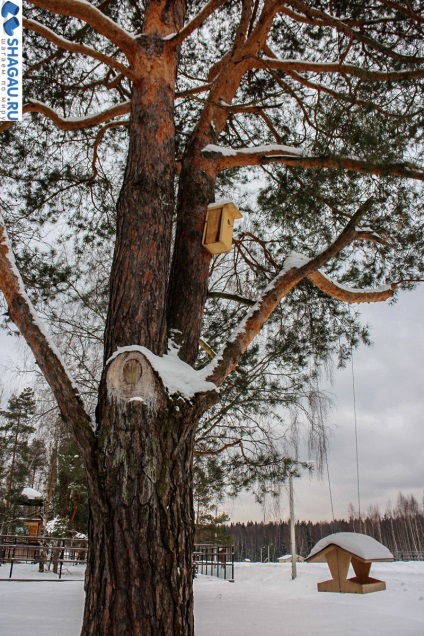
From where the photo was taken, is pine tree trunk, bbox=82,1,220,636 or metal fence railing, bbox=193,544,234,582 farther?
metal fence railing, bbox=193,544,234,582

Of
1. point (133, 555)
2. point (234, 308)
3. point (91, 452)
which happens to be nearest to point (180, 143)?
→ point (234, 308)

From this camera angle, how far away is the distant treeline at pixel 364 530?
29.7m

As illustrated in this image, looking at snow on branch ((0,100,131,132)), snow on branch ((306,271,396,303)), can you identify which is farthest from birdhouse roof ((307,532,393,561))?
snow on branch ((0,100,131,132))

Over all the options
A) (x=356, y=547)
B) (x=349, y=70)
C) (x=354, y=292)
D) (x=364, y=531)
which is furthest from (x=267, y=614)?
(x=364, y=531)

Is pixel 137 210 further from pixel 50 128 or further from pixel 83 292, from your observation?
pixel 83 292

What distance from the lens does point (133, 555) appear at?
1.48m

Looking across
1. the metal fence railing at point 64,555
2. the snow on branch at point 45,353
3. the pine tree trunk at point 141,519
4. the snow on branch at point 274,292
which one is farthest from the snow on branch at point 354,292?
the metal fence railing at point 64,555

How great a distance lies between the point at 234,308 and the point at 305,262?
8.09 ft

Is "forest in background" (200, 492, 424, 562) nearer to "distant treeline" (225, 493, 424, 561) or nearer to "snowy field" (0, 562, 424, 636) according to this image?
"distant treeline" (225, 493, 424, 561)

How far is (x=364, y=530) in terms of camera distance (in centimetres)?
2642

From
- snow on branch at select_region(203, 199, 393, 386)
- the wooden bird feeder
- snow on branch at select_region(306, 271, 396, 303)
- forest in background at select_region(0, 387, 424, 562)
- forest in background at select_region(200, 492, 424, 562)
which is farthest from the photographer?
forest in background at select_region(200, 492, 424, 562)

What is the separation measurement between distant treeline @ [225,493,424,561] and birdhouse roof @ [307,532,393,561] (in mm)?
22011

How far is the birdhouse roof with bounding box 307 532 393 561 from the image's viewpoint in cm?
529

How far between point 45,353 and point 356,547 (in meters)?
5.01
